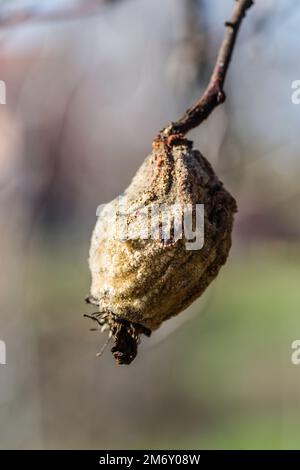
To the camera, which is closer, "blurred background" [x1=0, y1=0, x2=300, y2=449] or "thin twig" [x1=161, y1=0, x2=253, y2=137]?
"thin twig" [x1=161, y1=0, x2=253, y2=137]

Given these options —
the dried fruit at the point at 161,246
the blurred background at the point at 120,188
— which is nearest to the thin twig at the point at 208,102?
the dried fruit at the point at 161,246

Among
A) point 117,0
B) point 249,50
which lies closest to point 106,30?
point 249,50

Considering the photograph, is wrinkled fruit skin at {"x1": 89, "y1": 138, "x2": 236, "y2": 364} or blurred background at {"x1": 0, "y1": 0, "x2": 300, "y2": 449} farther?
blurred background at {"x1": 0, "y1": 0, "x2": 300, "y2": 449}

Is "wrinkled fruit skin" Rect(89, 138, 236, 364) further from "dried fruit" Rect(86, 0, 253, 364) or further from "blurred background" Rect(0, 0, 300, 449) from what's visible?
"blurred background" Rect(0, 0, 300, 449)

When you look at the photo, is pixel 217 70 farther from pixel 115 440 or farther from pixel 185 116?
pixel 115 440

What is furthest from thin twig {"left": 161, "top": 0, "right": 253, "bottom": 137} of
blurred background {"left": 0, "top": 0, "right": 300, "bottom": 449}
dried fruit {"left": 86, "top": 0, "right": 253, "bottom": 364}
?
blurred background {"left": 0, "top": 0, "right": 300, "bottom": 449}

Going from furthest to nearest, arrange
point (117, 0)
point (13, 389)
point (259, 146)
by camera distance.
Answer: point (13, 389), point (259, 146), point (117, 0)

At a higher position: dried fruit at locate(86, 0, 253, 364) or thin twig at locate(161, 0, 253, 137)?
thin twig at locate(161, 0, 253, 137)
